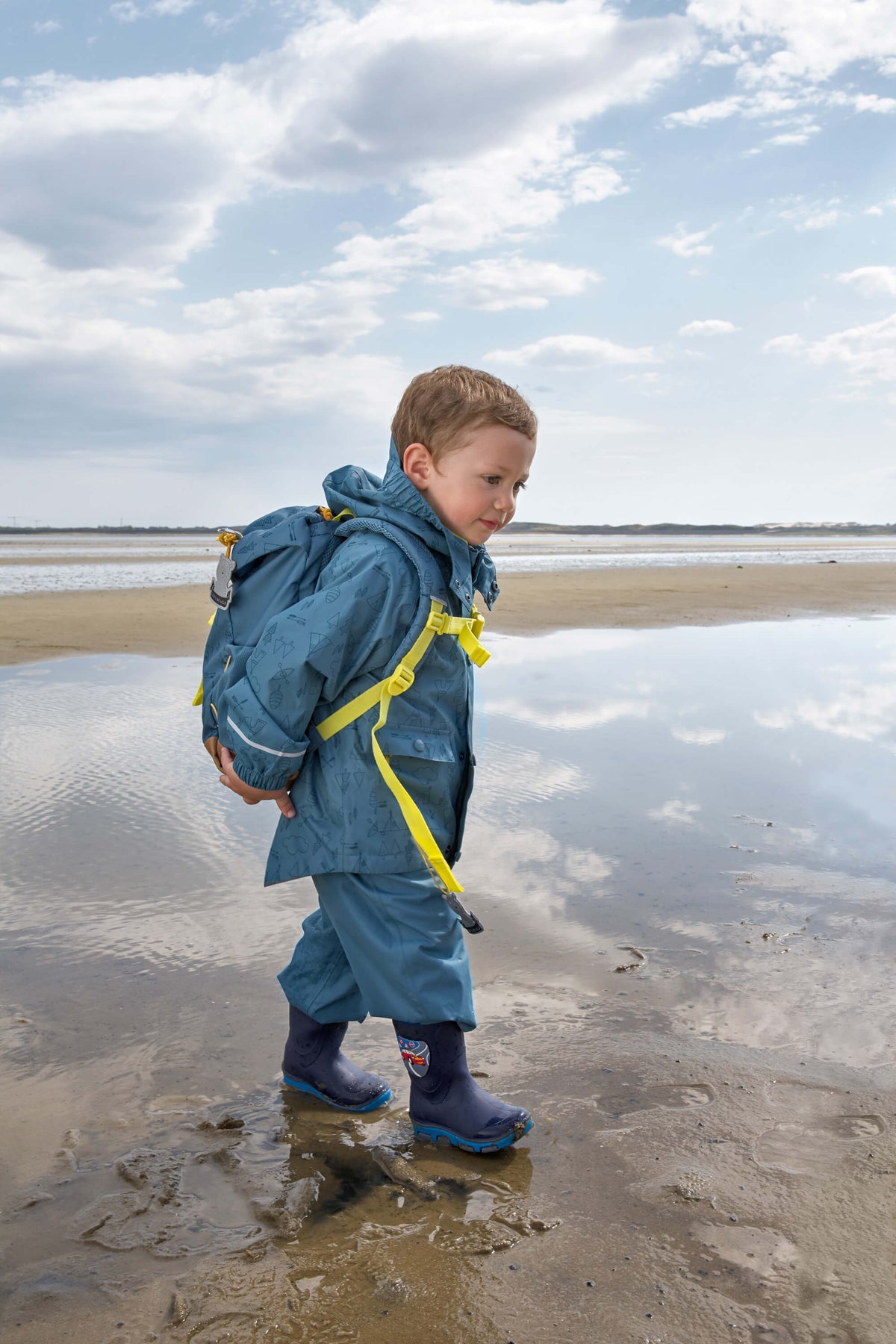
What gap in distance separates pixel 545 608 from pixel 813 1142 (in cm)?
1173

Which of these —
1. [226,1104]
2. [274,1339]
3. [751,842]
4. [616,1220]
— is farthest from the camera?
[751,842]

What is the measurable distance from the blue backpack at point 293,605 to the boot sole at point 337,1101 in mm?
584

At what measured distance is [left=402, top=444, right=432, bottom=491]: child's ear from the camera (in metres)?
2.12

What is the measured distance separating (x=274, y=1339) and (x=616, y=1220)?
640mm

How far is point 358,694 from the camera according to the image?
203 cm

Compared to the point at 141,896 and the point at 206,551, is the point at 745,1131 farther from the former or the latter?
the point at 206,551

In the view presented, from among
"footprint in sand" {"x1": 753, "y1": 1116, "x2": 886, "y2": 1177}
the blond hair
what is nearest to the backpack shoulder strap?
the blond hair

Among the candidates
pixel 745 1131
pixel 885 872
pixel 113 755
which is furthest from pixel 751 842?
pixel 113 755

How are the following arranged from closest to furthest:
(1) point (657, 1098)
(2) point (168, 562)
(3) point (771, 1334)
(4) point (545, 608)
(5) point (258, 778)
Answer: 1. (3) point (771, 1334)
2. (5) point (258, 778)
3. (1) point (657, 1098)
4. (4) point (545, 608)
5. (2) point (168, 562)

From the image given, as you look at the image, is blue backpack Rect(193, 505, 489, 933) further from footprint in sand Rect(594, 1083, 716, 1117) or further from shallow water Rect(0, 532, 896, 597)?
shallow water Rect(0, 532, 896, 597)

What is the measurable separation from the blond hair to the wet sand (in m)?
7.15

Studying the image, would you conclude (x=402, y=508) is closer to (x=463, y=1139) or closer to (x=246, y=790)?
(x=246, y=790)

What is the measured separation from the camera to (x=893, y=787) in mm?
4625

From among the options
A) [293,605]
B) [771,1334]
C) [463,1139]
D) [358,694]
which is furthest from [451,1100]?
[293,605]
